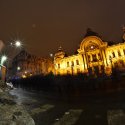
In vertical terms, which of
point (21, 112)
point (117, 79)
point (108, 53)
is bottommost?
point (21, 112)

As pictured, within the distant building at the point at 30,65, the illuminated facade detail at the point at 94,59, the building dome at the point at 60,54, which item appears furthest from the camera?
the distant building at the point at 30,65

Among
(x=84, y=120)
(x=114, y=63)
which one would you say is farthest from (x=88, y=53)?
(x=84, y=120)

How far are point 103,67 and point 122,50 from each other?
9190 millimetres

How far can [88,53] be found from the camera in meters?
66.5

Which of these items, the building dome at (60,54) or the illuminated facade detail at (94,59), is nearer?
the illuminated facade detail at (94,59)

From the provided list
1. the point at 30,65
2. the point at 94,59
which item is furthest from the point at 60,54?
the point at 30,65

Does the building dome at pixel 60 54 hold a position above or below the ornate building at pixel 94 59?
above

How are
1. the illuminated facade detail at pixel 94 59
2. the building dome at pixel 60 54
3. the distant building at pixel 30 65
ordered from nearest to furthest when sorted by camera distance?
the illuminated facade detail at pixel 94 59
the building dome at pixel 60 54
the distant building at pixel 30 65

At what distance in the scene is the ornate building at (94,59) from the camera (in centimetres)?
6019

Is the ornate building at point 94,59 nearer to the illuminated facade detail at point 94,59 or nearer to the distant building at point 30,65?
the illuminated facade detail at point 94,59

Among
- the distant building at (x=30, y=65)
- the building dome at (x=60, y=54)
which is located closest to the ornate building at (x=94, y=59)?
the building dome at (x=60, y=54)

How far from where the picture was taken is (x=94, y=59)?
215 feet

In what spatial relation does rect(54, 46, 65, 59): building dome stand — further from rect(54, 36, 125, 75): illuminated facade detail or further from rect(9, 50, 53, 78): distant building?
rect(9, 50, 53, 78): distant building

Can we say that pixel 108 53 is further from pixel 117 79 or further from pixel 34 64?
pixel 34 64
